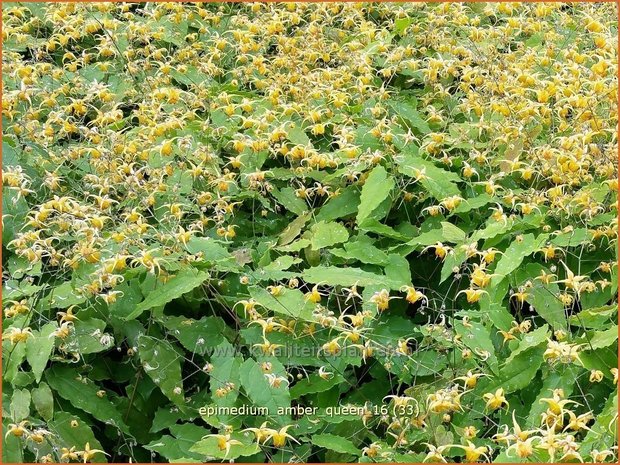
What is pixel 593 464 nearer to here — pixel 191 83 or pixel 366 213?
pixel 366 213

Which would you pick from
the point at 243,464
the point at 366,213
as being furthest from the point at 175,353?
the point at 366,213

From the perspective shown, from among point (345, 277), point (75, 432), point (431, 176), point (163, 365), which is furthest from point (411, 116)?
point (75, 432)

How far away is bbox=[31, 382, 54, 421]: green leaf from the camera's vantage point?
215cm

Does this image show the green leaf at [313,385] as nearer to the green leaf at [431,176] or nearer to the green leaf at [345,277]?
the green leaf at [345,277]

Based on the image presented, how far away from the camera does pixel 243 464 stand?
6.80ft

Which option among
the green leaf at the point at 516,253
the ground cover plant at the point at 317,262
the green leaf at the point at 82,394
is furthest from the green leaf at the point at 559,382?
the green leaf at the point at 82,394

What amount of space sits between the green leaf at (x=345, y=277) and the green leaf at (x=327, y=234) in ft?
0.62

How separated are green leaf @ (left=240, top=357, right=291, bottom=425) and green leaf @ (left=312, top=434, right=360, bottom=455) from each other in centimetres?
10

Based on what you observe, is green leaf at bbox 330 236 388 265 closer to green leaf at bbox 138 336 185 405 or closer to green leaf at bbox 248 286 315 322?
green leaf at bbox 248 286 315 322

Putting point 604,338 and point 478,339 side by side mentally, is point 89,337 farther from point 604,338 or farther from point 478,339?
A: point 604,338

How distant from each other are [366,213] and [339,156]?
1.28 ft

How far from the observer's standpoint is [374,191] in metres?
2.66

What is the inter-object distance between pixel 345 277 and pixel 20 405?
972 mm

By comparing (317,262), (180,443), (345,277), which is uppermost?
(345,277)
